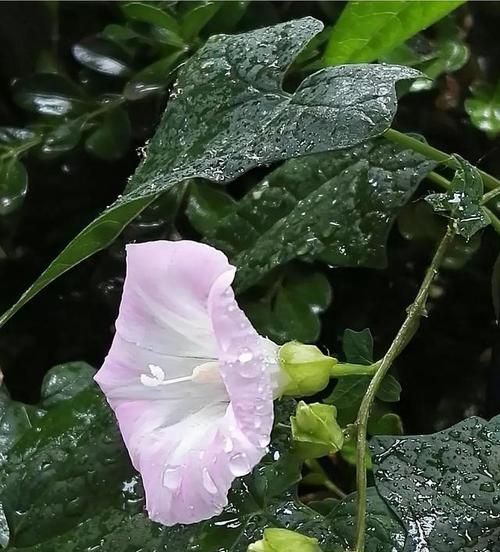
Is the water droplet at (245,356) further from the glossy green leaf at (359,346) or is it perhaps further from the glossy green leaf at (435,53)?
the glossy green leaf at (435,53)

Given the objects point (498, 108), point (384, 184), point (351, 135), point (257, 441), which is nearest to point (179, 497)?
point (257, 441)

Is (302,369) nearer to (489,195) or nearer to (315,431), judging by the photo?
(315,431)

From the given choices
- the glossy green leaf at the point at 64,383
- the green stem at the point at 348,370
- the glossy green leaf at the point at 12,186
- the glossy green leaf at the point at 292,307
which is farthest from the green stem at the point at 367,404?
the glossy green leaf at the point at 12,186

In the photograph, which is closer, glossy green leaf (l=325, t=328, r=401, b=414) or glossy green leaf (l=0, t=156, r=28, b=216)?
glossy green leaf (l=325, t=328, r=401, b=414)

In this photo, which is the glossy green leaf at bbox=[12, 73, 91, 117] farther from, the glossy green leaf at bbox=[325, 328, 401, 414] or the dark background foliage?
the glossy green leaf at bbox=[325, 328, 401, 414]

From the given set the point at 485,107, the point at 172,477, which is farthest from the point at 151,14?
the point at 172,477

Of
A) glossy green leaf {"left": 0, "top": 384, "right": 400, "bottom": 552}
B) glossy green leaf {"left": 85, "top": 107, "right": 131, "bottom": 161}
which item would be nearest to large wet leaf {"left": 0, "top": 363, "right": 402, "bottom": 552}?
glossy green leaf {"left": 0, "top": 384, "right": 400, "bottom": 552}
